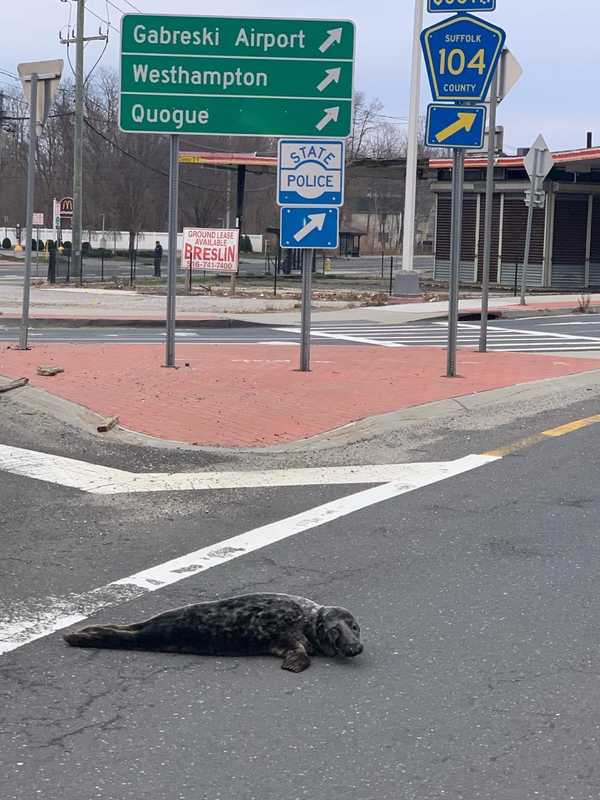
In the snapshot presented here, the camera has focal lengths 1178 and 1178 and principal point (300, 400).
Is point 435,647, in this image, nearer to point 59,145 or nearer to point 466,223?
point 466,223

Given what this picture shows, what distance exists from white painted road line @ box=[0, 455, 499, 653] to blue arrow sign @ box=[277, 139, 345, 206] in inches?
200

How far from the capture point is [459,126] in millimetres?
12641

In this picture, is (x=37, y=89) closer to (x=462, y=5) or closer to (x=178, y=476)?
(x=462, y=5)

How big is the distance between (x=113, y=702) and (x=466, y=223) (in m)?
38.8

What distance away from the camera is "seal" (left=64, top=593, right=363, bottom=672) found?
4.90m

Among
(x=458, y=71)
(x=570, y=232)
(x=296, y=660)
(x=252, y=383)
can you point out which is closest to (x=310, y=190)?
(x=458, y=71)

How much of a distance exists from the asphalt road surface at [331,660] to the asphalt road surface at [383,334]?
11.1 m

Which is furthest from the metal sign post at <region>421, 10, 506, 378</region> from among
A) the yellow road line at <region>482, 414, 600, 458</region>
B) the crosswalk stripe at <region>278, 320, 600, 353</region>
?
the crosswalk stripe at <region>278, 320, 600, 353</region>

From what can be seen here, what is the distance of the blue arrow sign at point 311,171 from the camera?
12.6 m

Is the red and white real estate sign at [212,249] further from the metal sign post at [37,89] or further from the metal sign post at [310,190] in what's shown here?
the metal sign post at [310,190]

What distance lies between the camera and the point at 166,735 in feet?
13.3

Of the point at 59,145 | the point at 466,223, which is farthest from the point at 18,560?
the point at 59,145

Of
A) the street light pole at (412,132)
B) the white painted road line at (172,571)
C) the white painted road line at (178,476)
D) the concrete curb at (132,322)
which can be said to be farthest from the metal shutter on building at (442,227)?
the white painted road line at (172,571)

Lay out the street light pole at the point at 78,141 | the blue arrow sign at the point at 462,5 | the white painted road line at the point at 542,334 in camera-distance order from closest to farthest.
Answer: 1. the blue arrow sign at the point at 462,5
2. the white painted road line at the point at 542,334
3. the street light pole at the point at 78,141
